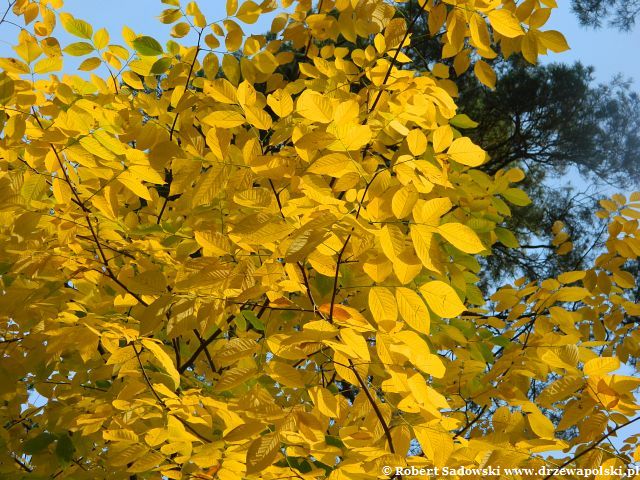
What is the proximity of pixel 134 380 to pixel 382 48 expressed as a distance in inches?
55.7

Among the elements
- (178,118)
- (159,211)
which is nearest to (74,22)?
(178,118)

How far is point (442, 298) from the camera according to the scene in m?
1.48

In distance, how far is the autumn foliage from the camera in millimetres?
1460

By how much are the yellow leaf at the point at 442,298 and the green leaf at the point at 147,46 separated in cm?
148

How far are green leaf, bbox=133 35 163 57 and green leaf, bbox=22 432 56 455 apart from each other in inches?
55.8

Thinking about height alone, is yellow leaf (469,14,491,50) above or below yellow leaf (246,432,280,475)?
above

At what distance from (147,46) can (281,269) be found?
4.21 ft

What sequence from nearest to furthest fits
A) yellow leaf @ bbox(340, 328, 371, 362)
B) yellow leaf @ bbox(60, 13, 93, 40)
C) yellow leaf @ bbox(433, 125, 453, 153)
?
yellow leaf @ bbox(340, 328, 371, 362) → yellow leaf @ bbox(433, 125, 453, 153) → yellow leaf @ bbox(60, 13, 93, 40)

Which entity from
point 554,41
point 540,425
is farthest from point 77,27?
point 540,425

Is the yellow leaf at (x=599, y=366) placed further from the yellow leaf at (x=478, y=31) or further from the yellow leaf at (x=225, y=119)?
the yellow leaf at (x=225, y=119)

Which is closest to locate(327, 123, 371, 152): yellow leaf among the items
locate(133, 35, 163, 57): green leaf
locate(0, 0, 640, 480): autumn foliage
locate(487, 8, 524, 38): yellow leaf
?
locate(0, 0, 640, 480): autumn foliage

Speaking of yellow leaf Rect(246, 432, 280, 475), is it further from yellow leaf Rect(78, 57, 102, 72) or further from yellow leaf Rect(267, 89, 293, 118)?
yellow leaf Rect(78, 57, 102, 72)

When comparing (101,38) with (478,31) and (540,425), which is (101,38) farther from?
(540,425)

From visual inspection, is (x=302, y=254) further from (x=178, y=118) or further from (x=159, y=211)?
(x=159, y=211)
